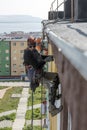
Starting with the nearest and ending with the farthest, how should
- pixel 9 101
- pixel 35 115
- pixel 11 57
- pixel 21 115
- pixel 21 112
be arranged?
pixel 35 115 < pixel 21 115 < pixel 21 112 < pixel 9 101 < pixel 11 57

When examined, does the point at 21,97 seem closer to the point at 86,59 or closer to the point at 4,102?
the point at 4,102

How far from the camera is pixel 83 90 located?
1.56 meters

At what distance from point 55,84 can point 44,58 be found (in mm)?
1093

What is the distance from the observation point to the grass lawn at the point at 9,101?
2854cm

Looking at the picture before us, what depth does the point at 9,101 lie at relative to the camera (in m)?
31.0

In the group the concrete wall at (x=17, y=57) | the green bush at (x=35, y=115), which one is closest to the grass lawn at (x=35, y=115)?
the green bush at (x=35, y=115)

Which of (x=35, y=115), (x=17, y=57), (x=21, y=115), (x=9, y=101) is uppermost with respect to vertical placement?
(x=17, y=57)

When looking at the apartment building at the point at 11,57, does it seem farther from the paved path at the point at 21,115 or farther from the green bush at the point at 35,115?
the green bush at the point at 35,115

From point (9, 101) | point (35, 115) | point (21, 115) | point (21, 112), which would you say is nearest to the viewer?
point (35, 115)

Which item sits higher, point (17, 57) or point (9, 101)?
point (17, 57)

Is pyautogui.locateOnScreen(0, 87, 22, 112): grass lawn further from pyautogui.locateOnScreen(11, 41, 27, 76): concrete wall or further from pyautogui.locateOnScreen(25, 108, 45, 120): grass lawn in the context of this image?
pyautogui.locateOnScreen(11, 41, 27, 76): concrete wall

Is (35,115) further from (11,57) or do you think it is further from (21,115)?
(11,57)

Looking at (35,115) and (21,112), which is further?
(21,112)

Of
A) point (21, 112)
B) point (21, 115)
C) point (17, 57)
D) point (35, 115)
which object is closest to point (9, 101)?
point (21, 112)
